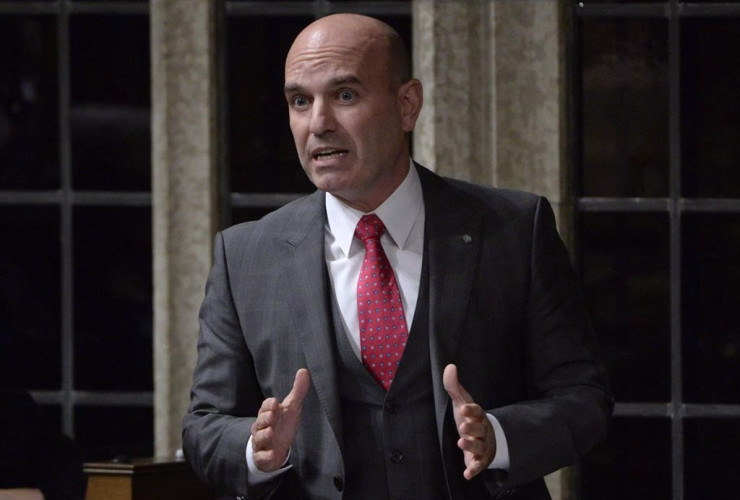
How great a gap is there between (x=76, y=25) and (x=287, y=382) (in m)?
2.19

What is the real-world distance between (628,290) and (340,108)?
1828 mm

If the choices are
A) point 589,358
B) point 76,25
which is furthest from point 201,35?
point 589,358

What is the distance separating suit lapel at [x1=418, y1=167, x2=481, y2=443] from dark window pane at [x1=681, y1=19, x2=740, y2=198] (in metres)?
1.58

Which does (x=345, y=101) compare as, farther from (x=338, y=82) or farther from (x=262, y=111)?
(x=262, y=111)

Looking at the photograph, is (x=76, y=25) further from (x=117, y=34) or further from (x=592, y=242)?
(x=592, y=242)

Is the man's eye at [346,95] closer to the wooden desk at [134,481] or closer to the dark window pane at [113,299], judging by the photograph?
the wooden desk at [134,481]

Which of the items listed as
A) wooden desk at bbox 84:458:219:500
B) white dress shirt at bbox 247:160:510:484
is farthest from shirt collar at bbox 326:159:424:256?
wooden desk at bbox 84:458:219:500

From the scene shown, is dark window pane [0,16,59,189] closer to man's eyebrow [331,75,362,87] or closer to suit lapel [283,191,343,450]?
suit lapel [283,191,343,450]

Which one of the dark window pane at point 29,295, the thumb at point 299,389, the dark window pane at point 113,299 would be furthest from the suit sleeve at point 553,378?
the dark window pane at point 29,295

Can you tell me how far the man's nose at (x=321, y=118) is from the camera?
8.42 feet

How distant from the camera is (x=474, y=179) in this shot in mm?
4051

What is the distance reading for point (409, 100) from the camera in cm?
278

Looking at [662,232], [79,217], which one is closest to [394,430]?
[662,232]

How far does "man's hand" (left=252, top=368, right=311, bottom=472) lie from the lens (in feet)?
7.91
